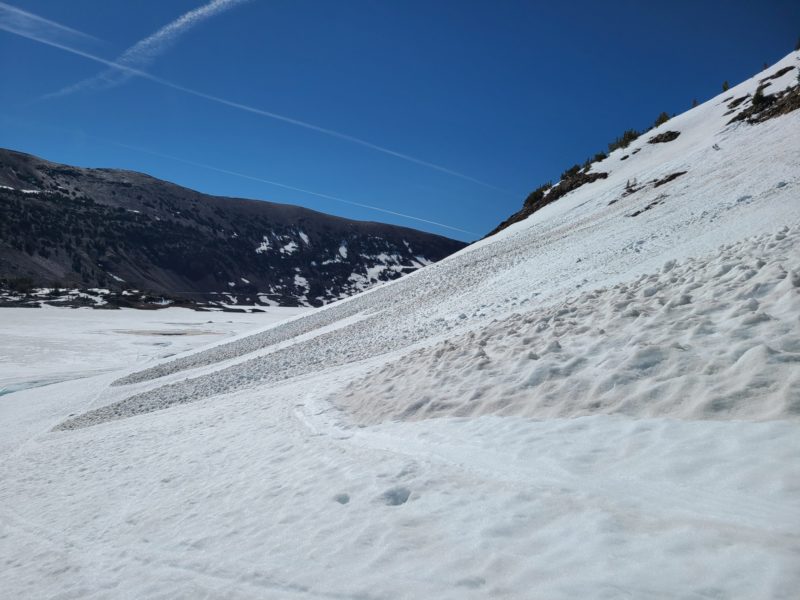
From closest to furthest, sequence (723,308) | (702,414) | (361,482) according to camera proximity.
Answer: (702,414) < (361,482) < (723,308)

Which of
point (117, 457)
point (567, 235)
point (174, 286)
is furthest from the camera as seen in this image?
point (174, 286)

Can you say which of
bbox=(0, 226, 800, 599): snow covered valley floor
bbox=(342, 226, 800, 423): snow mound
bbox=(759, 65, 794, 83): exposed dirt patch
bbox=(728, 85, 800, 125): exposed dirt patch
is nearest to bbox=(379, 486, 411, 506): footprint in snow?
bbox=(0, 226, 800, 599): snow covered valley floor

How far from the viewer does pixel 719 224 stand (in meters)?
11.7

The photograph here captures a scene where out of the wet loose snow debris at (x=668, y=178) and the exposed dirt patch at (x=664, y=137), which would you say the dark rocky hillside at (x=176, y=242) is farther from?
the wet loose snow debris at (x=668, y=178)

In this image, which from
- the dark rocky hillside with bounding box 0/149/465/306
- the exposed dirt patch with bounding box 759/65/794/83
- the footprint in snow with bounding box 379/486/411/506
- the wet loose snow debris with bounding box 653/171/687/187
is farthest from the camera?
the dark rocky hillside with bounding box 0/149/465/306

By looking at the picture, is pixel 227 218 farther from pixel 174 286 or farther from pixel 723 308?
pixel 723 308

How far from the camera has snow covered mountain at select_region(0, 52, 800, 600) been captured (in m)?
3.13

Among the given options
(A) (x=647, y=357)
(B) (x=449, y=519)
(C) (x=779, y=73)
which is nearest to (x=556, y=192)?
(C) (x=779, y=73)

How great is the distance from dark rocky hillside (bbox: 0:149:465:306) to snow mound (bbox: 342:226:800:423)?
7620 centimetres

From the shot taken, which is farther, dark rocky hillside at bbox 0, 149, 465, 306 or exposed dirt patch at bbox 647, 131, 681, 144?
dark rocky hillside at bbox 0, 149, 465, 306

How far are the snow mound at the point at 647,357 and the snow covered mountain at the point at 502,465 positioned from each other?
0.03m

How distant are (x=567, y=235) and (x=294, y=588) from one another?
20068 millimetres

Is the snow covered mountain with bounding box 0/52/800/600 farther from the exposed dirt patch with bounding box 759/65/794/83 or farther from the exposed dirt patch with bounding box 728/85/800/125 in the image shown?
the exposed dirt patch with bounding box 759/65/794/83

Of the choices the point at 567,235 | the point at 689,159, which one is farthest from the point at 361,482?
the point at 689,159
